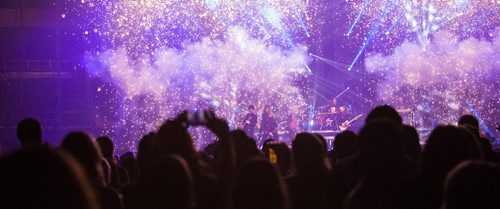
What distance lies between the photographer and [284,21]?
22.7 meters

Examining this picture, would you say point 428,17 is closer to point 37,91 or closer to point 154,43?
point 154,43

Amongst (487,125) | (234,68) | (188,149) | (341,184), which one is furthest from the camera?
(234,68)

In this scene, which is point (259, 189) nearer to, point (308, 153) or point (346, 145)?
point (308, 153)

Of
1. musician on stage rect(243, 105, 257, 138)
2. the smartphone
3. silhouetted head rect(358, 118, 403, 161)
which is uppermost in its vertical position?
musician on stage rect(243, 105, 257, 138)

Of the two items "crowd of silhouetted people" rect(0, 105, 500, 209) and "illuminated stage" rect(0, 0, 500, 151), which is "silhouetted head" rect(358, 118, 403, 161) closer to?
"crowd of silhouetted people" rect(0, 105, 500, 209)

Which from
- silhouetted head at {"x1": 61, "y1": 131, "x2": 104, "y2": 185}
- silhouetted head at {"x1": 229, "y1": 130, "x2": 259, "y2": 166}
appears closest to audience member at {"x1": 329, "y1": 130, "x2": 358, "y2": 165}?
silhouetted head at {"x1": 229, "y1": 130, "x2": 259, "y2": 166}

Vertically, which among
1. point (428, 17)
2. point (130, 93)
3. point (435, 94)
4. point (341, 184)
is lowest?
point (341, 184)

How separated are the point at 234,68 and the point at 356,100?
16.5ft

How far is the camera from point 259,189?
2266mm

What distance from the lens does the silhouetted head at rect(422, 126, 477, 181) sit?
9.59ft

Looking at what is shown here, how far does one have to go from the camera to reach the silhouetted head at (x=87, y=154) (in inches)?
121

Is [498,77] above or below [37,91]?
below

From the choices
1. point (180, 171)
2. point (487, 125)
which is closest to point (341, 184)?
point (180, 171)

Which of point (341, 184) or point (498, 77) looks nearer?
point (341, 184)
